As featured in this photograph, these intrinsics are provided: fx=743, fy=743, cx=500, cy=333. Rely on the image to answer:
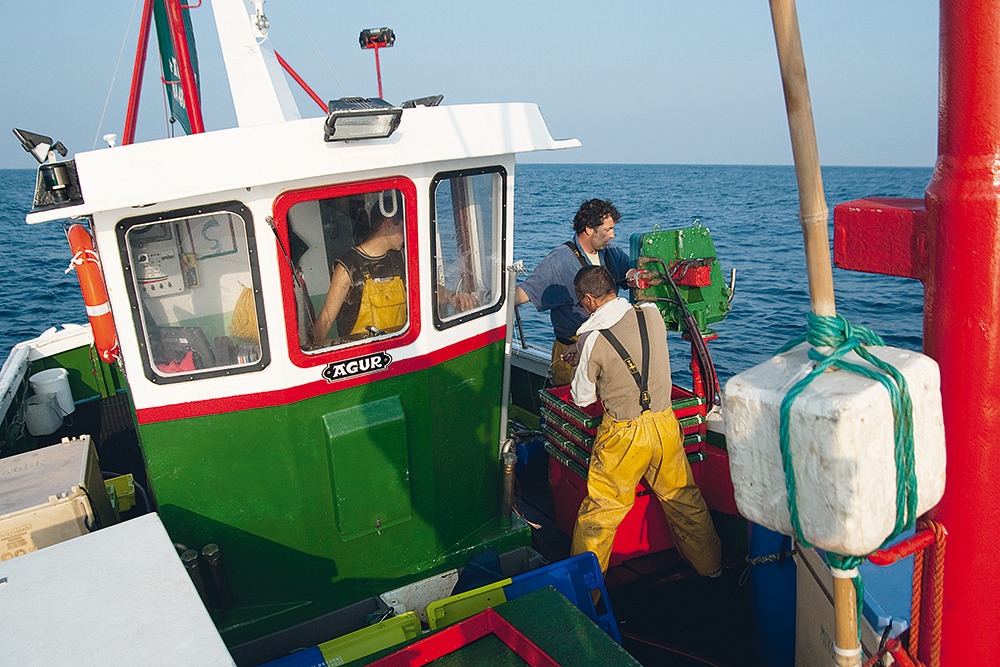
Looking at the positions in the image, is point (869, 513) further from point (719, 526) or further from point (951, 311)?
point (719, 526)

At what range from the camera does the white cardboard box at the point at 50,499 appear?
330 cm

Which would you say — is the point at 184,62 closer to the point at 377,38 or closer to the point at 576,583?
the point at 377,38

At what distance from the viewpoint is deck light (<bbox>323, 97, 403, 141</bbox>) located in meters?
3.22

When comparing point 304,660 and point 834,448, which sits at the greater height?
point 834,448

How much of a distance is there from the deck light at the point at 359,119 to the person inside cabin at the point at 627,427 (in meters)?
1.55

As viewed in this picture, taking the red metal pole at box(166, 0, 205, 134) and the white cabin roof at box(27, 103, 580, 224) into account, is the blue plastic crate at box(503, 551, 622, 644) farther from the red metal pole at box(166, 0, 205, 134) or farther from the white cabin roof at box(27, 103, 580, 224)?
the red metal pole at box(166, 0, 205, 134)

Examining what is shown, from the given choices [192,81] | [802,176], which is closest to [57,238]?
[192,81]

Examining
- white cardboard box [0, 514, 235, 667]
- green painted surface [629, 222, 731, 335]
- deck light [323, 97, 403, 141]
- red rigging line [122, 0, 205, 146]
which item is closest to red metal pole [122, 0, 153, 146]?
red rigging line [122, 0, 205, 146]

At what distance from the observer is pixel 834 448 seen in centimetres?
177

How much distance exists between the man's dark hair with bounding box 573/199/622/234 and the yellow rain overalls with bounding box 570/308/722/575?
1443 millimetres

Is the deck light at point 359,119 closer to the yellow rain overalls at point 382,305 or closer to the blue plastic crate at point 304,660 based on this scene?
the yellow rain overalls at point 382,305

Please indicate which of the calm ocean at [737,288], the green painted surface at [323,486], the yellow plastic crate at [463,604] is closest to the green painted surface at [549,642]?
the yellow plastic crate at [463,604]

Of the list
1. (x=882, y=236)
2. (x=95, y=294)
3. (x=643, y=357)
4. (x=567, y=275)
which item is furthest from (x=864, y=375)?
(x=567, y=275)

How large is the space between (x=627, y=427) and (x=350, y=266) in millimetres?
1820
